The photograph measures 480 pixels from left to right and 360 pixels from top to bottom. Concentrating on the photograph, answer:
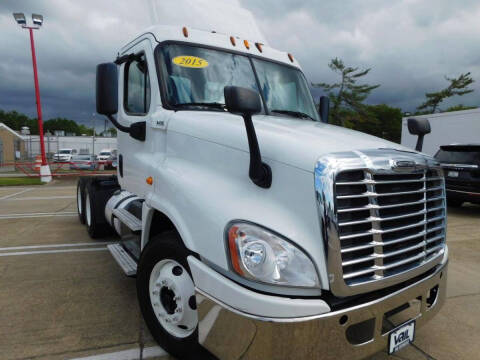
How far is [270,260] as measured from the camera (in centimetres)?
184

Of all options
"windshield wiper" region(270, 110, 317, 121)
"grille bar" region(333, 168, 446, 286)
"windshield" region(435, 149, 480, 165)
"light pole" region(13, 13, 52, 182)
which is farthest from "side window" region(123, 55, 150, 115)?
"light pole" region(13, 13, 52, 182)

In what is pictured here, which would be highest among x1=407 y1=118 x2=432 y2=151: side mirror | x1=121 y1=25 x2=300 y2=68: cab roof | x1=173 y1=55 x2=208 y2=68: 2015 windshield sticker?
x1=121 y1=25 x2=300 y2=68: cab roof

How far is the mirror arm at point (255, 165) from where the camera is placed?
2.01 m

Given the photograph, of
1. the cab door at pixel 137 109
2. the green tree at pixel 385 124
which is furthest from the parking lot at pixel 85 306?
the green tree at pixel 385 124

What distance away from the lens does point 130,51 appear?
3.69 m

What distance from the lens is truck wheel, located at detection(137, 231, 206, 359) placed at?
7.62 feet

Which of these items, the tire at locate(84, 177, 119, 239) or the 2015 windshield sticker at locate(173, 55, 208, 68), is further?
the tire at locate(84, 177, 119, 239)

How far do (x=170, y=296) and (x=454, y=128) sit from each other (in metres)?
19.0

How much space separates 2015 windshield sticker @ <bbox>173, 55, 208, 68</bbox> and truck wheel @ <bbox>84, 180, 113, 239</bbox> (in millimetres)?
3415

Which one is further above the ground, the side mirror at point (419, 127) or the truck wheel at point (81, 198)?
the side mirror at point (419, 127)

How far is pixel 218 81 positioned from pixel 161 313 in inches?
77.0

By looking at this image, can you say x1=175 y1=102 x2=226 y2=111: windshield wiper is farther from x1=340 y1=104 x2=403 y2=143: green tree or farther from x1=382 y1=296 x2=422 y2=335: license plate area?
x1=340 y1=104 x2=403 y2=143: green tree

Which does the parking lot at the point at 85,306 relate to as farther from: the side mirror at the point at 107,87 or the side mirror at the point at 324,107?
the side mirror at the point at 324,107

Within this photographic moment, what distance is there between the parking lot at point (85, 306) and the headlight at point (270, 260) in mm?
1292
